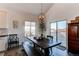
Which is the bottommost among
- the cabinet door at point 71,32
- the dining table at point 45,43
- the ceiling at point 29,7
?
the dining table at point 45,43

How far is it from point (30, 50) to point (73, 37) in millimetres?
1046

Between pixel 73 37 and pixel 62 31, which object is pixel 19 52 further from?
pixel 73 37

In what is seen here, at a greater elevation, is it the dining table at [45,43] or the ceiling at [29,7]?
the ceiling at [29,7]

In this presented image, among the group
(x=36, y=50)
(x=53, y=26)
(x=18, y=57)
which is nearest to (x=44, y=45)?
(x=36, y=50)

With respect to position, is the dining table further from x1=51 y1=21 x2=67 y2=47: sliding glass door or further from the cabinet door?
the cabinet door

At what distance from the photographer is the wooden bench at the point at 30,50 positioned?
8.34 ft

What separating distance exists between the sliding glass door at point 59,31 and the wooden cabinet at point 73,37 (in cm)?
11

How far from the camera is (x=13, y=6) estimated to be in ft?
8.24

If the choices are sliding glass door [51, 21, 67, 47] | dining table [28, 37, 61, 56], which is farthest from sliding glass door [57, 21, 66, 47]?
dining table [28, 37, 61, 56]

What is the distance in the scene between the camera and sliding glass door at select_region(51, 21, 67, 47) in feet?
8.27

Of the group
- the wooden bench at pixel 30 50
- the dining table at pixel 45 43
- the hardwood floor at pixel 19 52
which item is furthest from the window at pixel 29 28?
the hardwood floor at pixel 19 52

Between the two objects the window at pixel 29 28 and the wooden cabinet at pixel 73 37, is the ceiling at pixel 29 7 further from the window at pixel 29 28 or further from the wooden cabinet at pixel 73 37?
the wooden cabinet at pixel 73 37

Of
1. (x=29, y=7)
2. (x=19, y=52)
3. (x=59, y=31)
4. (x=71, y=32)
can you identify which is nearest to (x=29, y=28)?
(x=29, y=7)

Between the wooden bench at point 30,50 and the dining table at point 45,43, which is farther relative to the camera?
the wooden bench at point 30,50
